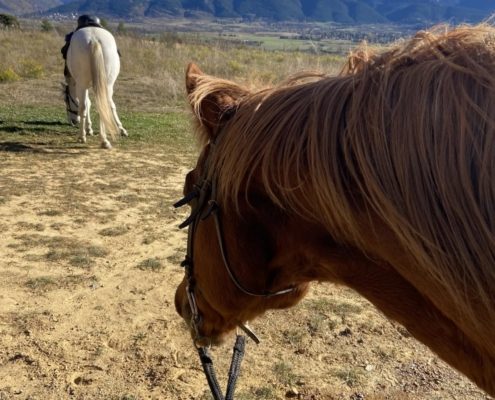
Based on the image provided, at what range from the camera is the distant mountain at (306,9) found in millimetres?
46094

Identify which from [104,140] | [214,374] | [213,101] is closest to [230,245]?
[213,101]

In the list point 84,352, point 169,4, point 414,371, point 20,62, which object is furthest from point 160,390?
point 169,4

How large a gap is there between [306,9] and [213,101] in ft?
328

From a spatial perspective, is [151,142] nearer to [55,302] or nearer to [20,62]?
[55,302]

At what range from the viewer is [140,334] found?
2.97m

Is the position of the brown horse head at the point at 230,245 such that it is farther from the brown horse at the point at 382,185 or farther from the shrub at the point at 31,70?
the shrub at the point at 31,70

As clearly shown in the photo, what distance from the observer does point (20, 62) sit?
14.0 metres

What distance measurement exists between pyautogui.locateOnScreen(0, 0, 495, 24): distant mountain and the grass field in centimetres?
198

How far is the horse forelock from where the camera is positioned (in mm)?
730

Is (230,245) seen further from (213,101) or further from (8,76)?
(8,76)

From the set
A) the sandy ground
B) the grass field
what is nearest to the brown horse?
the grass field

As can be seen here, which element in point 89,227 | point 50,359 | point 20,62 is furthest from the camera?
point 20,62

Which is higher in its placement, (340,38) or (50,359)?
(340,38)

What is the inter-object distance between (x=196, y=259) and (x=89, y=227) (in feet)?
11.3
